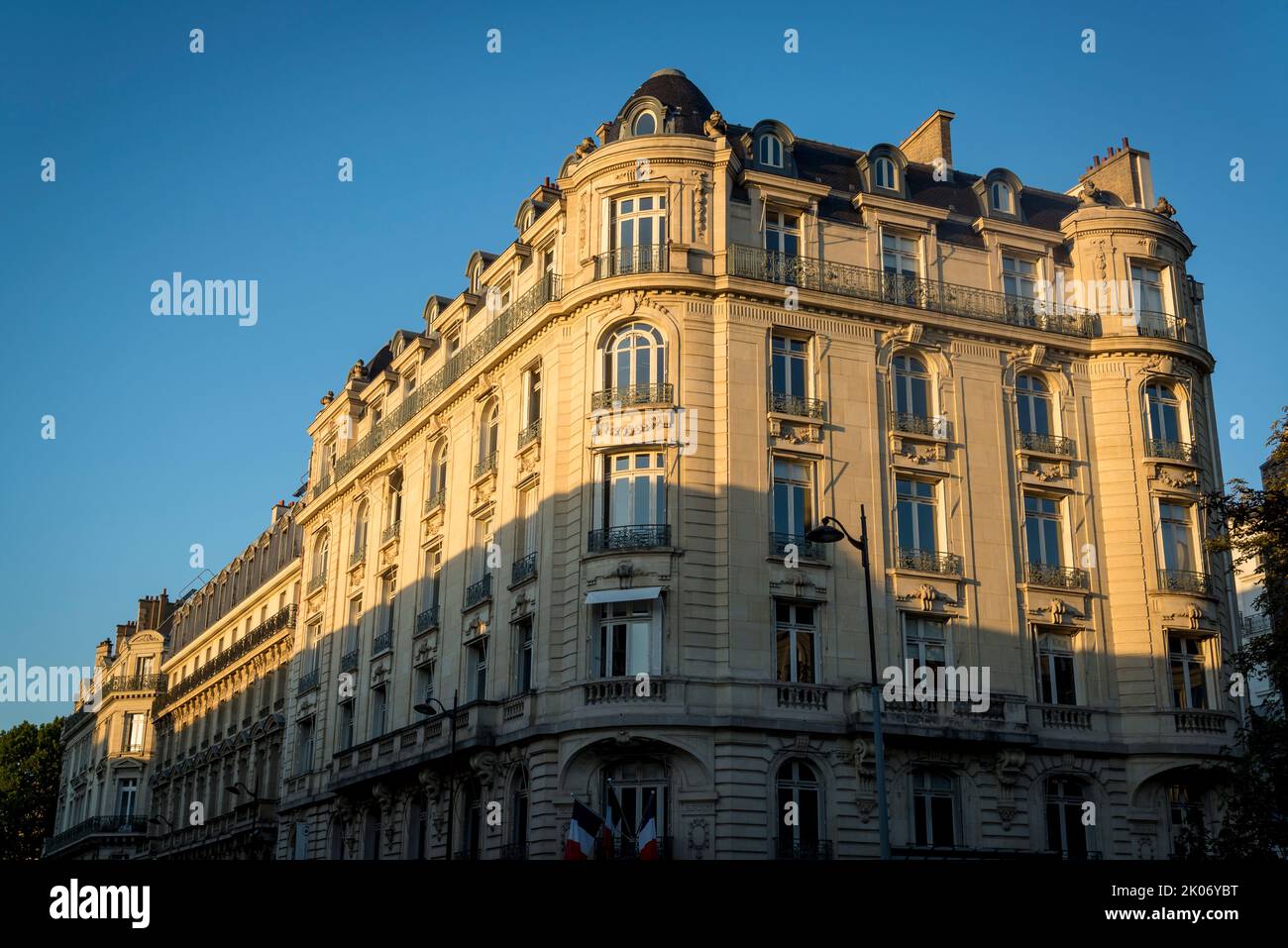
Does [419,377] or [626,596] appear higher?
[419,377]

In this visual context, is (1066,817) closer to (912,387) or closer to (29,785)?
(912,387)

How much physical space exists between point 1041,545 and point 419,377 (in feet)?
72.8

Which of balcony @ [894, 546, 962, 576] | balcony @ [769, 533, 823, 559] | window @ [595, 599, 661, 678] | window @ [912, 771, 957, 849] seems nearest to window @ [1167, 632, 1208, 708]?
balcony @ [894, 546, 962, 576]

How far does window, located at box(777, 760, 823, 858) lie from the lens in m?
32.4

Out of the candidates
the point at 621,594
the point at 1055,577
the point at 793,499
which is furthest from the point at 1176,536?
the point at 621,594

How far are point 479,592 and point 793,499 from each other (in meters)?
9.72

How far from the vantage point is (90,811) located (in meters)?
84.2

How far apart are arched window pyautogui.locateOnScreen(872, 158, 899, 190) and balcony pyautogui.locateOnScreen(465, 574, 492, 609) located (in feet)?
52.2

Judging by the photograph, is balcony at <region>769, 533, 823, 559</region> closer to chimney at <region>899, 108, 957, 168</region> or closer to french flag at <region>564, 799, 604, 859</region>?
french flag at <region>564, 799, 604, 859</region>

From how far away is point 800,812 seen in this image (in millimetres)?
32969
